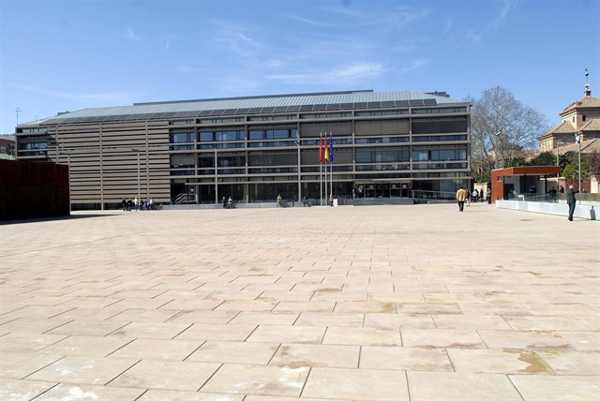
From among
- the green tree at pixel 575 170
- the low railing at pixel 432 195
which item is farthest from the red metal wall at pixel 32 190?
the green tree at pixel 575 170

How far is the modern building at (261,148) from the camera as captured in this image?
7431 centimetres

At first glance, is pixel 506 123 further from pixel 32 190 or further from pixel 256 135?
pixel 32 190

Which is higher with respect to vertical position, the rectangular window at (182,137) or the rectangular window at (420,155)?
the rectangular window at (182,137)

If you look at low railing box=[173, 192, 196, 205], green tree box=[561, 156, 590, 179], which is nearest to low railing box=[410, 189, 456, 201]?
green tree box=[561, 156, 590, 179]

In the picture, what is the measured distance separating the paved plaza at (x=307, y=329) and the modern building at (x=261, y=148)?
64426mm

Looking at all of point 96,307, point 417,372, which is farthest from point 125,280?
point 417,372

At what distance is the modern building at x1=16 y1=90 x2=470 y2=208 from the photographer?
74.3 meters

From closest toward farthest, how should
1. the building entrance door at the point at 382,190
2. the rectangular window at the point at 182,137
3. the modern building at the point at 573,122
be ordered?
the building entrance door at the point at 382,190 < the rectangular window at the point at 182,137 < the modern building at the point at 573,122

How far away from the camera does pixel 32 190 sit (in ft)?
125

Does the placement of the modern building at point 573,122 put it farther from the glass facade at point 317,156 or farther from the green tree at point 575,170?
the glass facade at point 317,156

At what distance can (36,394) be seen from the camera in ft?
12.9

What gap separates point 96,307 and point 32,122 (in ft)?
314

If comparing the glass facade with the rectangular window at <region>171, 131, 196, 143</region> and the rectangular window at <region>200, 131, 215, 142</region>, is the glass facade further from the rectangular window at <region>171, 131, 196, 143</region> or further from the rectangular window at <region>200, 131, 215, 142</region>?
the rectangular window at <region>171, 131, 196, 143</region>

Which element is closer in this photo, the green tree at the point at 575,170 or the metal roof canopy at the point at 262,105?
the green tree at the point at 575,170
